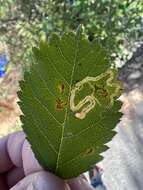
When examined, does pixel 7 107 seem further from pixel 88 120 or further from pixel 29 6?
pixel 88 120

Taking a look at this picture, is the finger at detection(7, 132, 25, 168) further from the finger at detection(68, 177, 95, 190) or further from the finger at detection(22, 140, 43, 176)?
the finger at detection(68, 177, 95, 190)

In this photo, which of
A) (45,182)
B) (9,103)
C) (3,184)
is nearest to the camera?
(45,182)

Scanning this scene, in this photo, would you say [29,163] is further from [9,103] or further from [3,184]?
[9,103]

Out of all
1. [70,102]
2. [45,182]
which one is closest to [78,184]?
[45,182]

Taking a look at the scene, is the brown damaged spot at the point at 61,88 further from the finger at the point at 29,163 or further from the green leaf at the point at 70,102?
the finger at the point at 29,163

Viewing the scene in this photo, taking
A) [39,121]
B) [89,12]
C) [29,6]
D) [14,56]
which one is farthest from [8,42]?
[39,121]

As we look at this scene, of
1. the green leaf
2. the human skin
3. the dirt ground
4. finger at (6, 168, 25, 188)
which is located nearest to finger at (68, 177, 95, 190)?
the human skin
